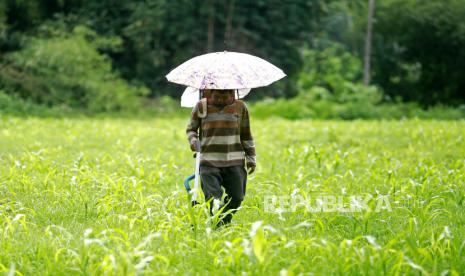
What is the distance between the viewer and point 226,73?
15.3 feet

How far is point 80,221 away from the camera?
519 centimetres

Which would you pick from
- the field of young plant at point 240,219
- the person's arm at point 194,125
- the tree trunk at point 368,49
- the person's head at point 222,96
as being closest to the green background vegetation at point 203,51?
the tree trunk at point 368,49

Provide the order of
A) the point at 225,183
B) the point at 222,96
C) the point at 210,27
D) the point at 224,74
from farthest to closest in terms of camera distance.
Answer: the point at 210,27 → the point at 225,183 → the point at 222,96 → the point at 224,74

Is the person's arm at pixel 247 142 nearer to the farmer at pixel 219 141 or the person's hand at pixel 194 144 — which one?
the farmer at pixel 219 141

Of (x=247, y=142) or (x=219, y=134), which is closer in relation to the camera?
(x=219, y=134)

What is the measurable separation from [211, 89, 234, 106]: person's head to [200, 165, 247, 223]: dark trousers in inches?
21.7

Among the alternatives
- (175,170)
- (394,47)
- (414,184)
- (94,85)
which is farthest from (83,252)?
(394,47)

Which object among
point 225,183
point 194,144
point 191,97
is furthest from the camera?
point 191,97

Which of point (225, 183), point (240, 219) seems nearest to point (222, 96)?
point (225, 183)

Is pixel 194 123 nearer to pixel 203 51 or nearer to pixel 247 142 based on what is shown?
pixel 247 142

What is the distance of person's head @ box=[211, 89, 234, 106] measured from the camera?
4906 mm

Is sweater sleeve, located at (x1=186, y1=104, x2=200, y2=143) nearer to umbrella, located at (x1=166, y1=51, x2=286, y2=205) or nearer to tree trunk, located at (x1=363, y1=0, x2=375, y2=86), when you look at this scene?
umbrella, located at (x1=166, y1=51, x2=286, y2=205)

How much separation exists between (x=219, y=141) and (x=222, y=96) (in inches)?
14.9

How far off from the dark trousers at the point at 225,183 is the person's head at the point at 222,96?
55 centimetres
